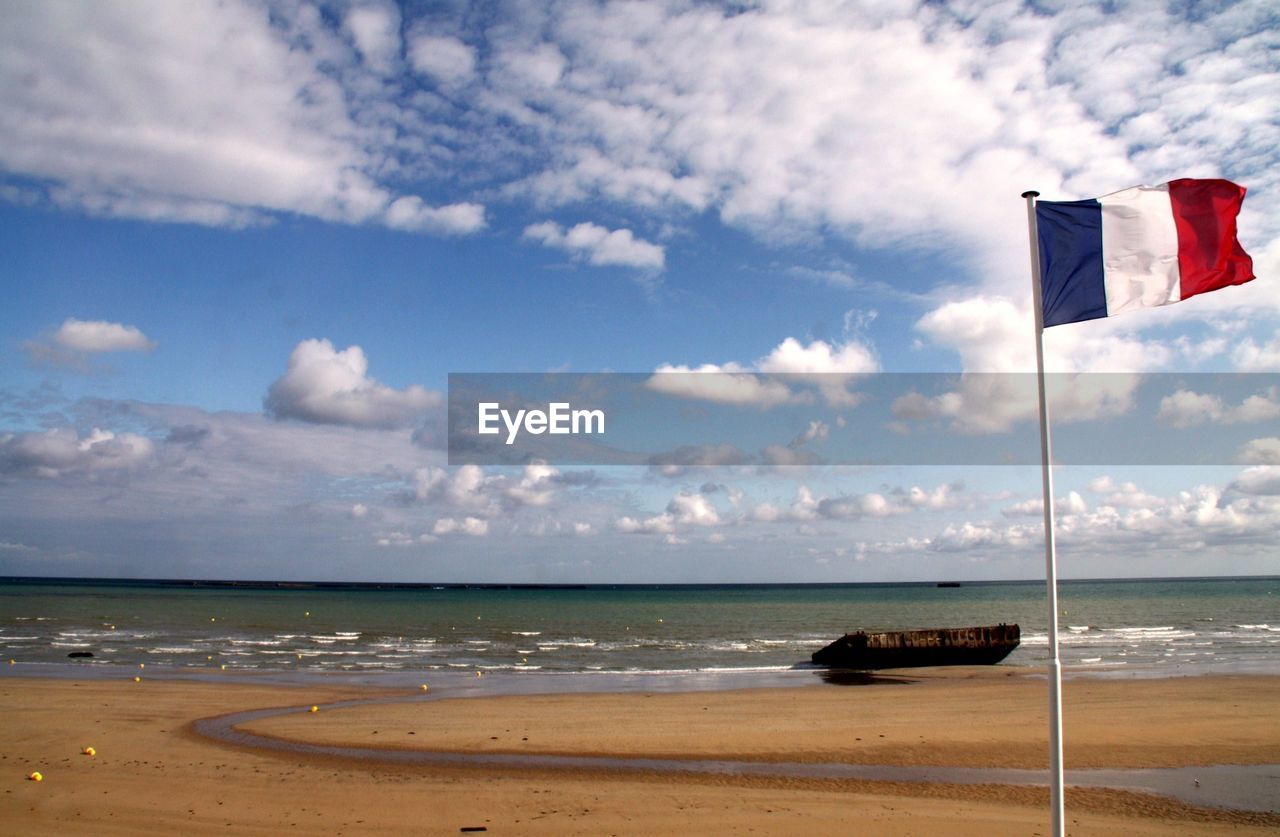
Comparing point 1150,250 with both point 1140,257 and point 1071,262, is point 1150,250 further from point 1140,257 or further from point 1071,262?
point 1071,262

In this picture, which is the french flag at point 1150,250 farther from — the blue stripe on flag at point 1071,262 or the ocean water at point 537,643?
the ocean water at point 537,643

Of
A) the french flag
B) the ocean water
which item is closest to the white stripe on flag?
the french flag

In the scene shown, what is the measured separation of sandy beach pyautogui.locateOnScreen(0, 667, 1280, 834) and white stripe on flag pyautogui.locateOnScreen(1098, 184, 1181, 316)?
7147 millimetres

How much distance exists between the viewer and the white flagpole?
776 cm

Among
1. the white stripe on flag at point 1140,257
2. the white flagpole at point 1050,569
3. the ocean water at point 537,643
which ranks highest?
the white stripe on flag at point 1140,257

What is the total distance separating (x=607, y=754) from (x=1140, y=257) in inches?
493

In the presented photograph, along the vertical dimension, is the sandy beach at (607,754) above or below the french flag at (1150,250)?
below

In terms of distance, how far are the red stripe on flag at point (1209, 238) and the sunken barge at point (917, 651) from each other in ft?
96.2

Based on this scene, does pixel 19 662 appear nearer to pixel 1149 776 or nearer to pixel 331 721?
pixel 331 721

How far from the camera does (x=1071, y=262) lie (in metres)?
8.80

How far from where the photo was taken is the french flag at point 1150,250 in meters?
8.61

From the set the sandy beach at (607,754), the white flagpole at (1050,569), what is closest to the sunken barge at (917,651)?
the sandy beach at (607,754)

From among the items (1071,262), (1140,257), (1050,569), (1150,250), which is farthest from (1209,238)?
(1050,569)

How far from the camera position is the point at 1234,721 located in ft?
65.2
